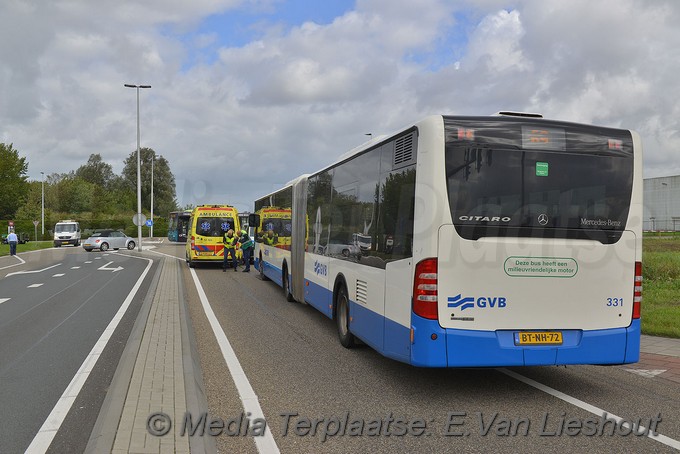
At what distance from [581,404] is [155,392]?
4.17 metres

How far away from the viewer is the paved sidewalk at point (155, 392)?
4.29 meters

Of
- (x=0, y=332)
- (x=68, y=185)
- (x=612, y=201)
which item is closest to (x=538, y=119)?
(x=612, y=201)

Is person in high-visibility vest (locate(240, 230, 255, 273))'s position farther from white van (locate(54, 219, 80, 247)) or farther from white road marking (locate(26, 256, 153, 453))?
white van (locate(54, 219, 80, 247))

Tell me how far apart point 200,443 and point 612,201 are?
15.0ft

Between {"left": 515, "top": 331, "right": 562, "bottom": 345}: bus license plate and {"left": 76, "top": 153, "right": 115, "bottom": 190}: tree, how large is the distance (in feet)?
435

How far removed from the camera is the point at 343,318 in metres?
8.66

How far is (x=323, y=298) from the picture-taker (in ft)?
32.7

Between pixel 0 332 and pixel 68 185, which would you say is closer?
pixel 0 332

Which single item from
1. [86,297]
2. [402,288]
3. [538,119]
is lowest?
[86,297]

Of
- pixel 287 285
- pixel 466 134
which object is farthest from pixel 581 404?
pixel 287 285

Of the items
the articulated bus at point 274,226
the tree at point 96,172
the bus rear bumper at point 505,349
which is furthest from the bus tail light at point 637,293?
the tree at point 96,172

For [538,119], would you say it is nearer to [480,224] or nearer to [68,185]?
[480,224]

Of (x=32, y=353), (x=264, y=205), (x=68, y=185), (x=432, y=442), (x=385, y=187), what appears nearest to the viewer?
(x=432, y=442)

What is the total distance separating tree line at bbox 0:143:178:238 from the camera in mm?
82688
